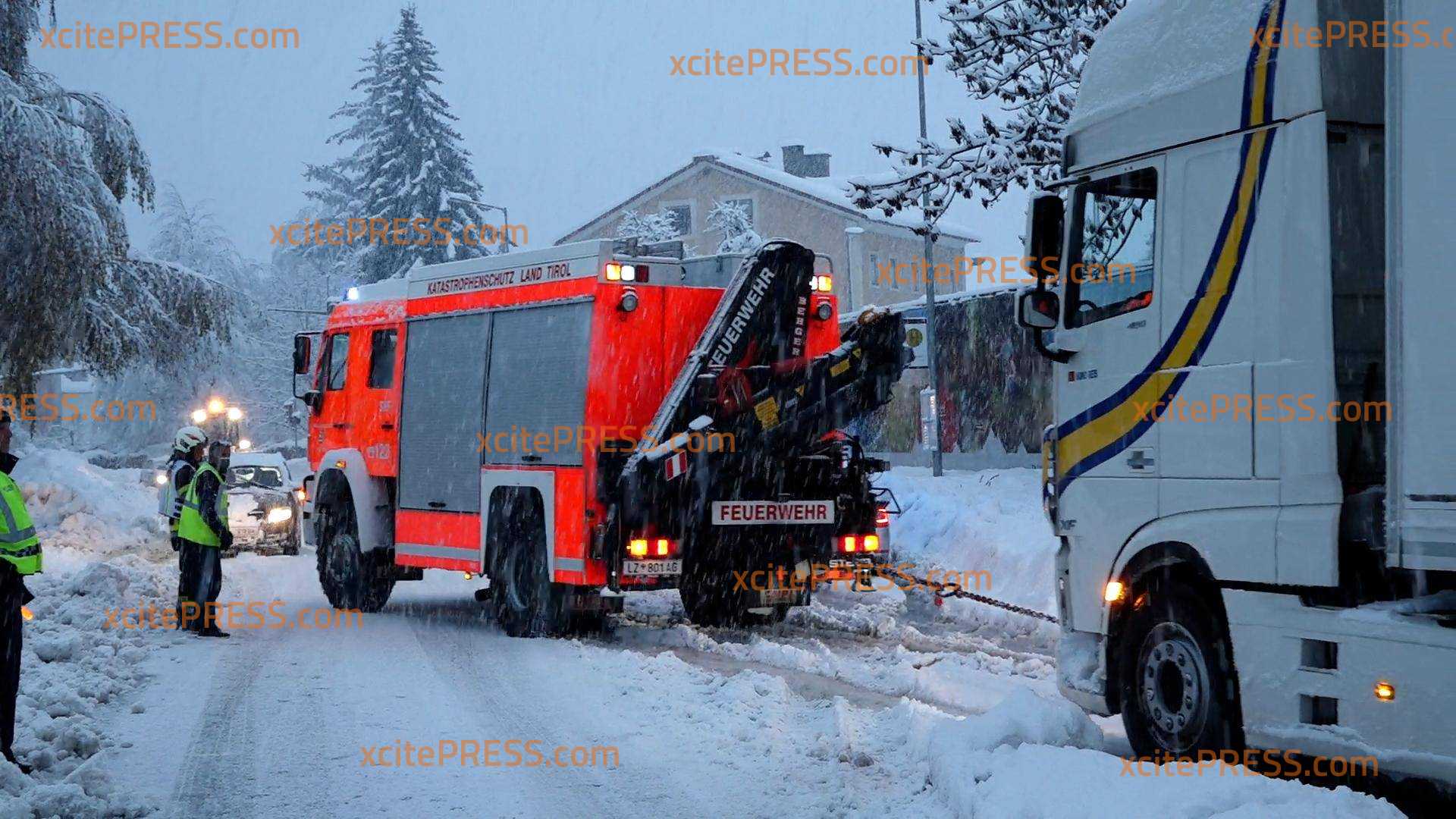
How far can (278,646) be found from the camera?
12266 mm

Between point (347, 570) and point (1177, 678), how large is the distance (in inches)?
395

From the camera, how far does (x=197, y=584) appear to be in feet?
43.2

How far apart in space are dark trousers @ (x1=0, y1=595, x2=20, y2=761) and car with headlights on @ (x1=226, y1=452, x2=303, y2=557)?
16.2 metres

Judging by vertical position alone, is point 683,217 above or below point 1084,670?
above

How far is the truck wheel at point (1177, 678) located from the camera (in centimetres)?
630

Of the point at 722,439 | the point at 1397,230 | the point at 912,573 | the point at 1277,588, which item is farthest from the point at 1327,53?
the point at 912,573

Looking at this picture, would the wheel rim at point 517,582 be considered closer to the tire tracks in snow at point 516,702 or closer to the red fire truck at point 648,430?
the red fire truck at point 648,430

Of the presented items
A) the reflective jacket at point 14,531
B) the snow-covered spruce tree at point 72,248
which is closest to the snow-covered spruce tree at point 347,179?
the snow-covered spruce tree at point 72,248

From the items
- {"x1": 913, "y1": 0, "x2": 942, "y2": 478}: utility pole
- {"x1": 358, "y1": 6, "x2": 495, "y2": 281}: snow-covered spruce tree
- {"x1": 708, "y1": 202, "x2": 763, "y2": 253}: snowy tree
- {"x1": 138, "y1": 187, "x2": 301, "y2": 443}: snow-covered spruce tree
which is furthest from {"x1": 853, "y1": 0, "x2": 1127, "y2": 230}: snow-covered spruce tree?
{"x1": 138, "y1": 187, "x2": 301, "y2": 443}: snow-covered spruce tree

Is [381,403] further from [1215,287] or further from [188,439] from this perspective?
[1215,287]

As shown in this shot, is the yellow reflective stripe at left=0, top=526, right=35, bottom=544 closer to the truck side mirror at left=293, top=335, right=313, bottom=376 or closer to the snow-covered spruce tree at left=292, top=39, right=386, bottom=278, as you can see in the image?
the truck side mirror at left=293, top=335, right=313, bottom=376

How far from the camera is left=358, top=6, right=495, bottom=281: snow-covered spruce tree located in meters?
44.6

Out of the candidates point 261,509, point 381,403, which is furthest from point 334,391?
point 261,509

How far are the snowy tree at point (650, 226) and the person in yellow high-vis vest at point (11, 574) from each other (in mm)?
34675
